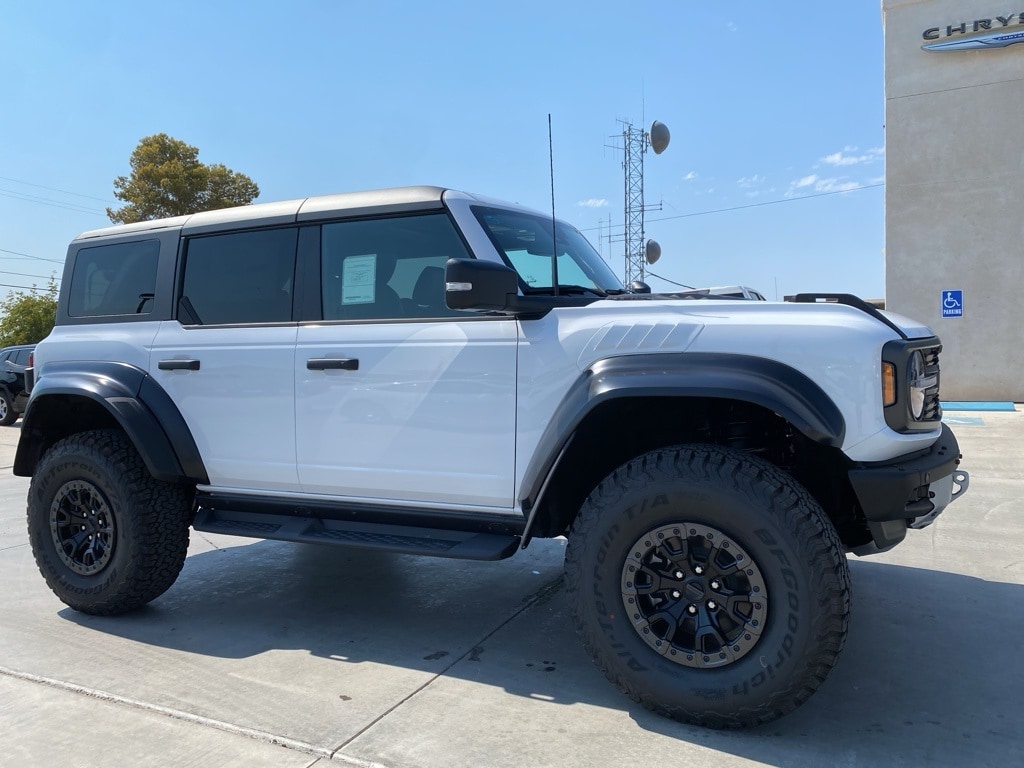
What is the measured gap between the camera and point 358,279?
3.70 m

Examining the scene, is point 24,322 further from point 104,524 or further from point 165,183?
point 104,524

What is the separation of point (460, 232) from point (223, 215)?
1.52 m

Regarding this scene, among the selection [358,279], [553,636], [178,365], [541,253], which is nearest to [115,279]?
[178,365]

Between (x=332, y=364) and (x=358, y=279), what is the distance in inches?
17.8

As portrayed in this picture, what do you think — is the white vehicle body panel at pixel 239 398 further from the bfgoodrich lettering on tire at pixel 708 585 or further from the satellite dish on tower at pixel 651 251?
the satellite dish on tower at pixel 651 251

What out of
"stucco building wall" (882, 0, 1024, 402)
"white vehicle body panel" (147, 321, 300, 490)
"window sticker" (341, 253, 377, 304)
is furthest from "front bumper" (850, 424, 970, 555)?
"stucco building wall" (882, 0, 1024, 402)

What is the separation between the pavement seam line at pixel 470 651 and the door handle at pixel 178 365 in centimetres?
194

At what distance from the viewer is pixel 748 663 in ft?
8.80

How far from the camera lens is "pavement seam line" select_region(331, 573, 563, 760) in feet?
9.19

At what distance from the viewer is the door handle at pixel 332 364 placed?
349cm

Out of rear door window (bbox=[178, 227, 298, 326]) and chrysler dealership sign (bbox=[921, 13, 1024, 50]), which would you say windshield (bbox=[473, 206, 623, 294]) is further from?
chrysler dealership sign (bbox=[921, 13, 1024, 50])

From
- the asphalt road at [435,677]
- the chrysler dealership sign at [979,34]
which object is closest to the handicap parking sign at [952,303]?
the chrysler dealership sign at [979,34]

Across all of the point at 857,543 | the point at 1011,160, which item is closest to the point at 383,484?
the point at 857,543

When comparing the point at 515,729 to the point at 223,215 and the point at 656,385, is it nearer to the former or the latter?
the point at 656,385
